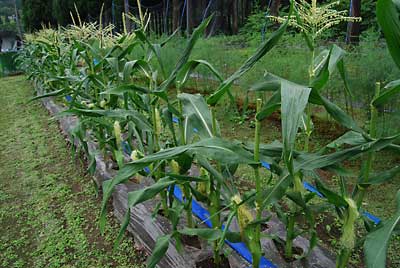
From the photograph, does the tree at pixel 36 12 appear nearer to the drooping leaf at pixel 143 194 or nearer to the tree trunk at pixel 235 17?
the tree trunk at pixel 235 17

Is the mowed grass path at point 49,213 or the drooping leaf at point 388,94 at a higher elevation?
the drooping leaf at point 388,94

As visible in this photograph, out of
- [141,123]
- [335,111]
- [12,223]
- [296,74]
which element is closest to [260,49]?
[335,111]

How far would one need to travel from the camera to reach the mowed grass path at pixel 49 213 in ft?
5.53

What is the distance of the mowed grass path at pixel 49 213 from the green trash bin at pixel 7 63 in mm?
8663

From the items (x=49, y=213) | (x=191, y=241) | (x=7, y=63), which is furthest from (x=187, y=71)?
(x=7, y=63)

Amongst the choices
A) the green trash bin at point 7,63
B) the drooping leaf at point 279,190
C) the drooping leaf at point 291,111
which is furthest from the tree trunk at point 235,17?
the drooping leaf at point 291,111

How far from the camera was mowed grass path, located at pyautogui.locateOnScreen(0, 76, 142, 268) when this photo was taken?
5.53 feet

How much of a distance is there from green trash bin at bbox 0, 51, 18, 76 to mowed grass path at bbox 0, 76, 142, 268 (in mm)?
8663

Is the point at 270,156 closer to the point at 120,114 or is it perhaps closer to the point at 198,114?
the point at 198,114

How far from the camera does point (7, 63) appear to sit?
434 inches

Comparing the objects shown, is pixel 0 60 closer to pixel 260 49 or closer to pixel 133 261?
pixel 133 261

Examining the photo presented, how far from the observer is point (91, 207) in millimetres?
2127

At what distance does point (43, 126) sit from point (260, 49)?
3.97 metres

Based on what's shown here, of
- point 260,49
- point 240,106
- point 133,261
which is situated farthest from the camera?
point 240,106
